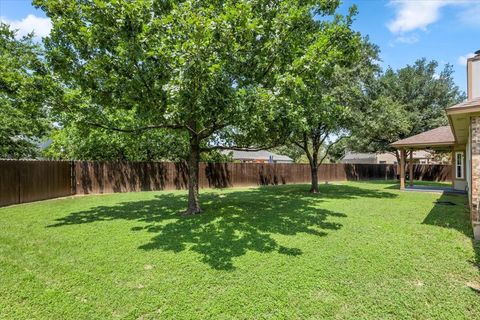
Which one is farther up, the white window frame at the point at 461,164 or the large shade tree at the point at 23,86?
the large shade tree at the point at 23,86

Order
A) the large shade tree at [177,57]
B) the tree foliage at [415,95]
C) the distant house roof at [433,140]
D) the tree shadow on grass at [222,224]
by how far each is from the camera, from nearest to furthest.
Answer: the tree shadow on grass at [222,224] → the large shade tree at [177,57] → the distant house roof at [433,140] → the tree foliage at [415,95]

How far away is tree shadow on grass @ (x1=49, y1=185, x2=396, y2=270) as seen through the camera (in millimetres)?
5555

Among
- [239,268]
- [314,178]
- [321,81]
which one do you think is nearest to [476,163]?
[239,268]

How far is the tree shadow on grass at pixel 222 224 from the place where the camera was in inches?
219

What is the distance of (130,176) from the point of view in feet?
52.6

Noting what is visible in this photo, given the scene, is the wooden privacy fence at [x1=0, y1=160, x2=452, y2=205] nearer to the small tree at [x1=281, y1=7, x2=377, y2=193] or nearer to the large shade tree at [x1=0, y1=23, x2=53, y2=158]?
the large shade tree at [x1=0, y1=23, x2=53, y2=158]

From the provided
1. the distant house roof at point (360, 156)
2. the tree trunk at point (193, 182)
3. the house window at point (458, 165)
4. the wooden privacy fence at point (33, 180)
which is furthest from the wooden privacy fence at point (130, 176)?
the distant house roof at point (360, 156)

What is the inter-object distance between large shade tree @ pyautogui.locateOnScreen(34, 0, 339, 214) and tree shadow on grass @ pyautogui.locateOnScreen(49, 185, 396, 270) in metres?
2.52

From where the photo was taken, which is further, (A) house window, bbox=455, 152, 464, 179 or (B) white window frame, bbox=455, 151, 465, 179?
(A) house window, bbox=455, 152, 464, 179

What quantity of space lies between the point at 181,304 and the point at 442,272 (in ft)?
12.9

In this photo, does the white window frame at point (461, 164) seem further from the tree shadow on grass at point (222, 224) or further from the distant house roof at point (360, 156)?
the distant house roof at point (360, 156)

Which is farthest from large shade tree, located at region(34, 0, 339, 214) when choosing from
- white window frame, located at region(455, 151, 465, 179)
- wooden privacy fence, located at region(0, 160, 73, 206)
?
white window frame, located at region(455, 151, 465, 179)

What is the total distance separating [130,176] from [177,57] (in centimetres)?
1167

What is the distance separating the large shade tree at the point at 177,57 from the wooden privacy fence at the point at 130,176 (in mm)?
5683
